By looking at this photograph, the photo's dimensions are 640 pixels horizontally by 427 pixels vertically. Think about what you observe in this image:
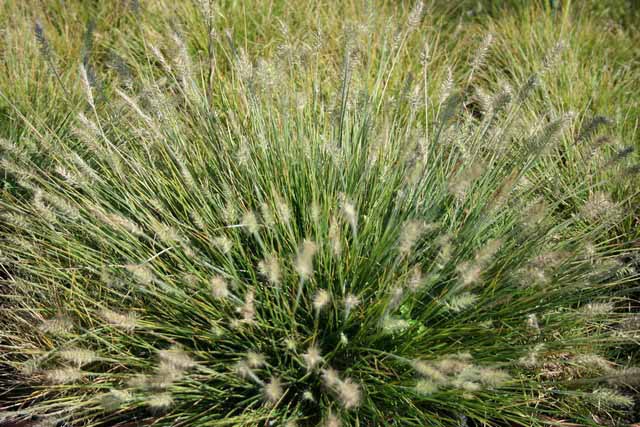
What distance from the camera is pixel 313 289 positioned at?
2246 mm

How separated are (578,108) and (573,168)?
0.69 m

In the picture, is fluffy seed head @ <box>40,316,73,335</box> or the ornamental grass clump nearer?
fluffy seed head @ <box>40,316,73,335</box>

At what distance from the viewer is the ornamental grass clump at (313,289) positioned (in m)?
2.04

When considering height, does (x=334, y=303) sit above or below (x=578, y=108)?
above

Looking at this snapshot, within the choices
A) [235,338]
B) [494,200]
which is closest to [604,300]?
[494,200]

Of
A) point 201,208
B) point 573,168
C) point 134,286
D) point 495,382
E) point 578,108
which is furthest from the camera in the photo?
point 578,108

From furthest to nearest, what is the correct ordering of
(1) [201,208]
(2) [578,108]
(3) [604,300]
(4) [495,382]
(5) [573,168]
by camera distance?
(2) [578,108] → (5) [573,168] → (3) [604,300] → (1) [201,208] → (4) [495,382]

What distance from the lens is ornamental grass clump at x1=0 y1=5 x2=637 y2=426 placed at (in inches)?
80.1

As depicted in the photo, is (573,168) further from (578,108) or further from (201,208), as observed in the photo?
(201,208)

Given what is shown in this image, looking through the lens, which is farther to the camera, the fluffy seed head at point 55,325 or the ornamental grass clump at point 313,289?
the ornamental grass clump at point 313,289

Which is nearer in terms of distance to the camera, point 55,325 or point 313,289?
point 55,325

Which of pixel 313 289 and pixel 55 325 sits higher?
pixel 55 325

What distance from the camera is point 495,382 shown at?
189 cm

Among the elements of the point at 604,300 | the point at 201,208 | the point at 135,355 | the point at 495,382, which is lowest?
the point at 604,300
